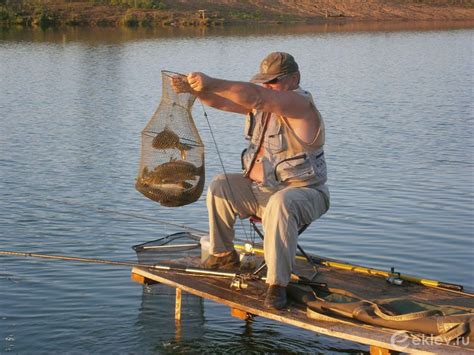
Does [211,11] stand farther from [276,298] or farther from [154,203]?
[276,298]

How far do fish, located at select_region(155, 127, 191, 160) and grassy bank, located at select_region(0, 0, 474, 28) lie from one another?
45986 millimetres

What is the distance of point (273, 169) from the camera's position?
676 cm

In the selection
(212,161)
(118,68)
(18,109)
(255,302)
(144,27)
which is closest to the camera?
(255,302)

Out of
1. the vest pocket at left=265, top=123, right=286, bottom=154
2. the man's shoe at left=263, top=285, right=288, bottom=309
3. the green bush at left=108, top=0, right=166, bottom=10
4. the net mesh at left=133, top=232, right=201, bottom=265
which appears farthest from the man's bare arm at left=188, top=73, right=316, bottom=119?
the green bush at left=108, top=0, right=166, bottom=10

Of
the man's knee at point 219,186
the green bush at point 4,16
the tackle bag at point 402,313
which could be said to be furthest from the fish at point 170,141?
the green bush at point 4,16

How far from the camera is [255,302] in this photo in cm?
642

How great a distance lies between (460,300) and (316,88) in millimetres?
16983

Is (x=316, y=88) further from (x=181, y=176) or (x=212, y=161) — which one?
(x=181, y=176)

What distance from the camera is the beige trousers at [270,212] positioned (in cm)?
631

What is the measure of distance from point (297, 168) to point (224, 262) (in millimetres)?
945

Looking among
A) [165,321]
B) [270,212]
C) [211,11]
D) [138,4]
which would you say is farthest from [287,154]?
[138,4]

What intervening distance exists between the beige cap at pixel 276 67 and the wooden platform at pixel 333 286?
139 cm

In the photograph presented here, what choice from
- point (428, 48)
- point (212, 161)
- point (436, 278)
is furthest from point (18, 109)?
point (428, 48)

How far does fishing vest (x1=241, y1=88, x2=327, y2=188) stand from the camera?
6.63 metres
